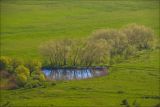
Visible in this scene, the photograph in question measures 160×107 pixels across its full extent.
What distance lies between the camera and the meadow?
2378 centimetres

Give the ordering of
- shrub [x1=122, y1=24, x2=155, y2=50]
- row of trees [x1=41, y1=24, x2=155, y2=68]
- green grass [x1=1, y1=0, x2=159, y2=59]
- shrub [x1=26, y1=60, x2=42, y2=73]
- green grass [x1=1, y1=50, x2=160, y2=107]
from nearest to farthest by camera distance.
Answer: green grass [x1=1, y1=50, x2=160, y2=107] → shrub [x1=26, y1=60, x2=42, y2=73] → row of trees [x1=41, y1=24, x2=155, y2=68] → shrub [x1=122, y1=24, x2=155, y2=50] → green grass [x1=1, y1=0, x2=159, y2=59]

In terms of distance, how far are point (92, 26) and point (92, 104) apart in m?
14.7

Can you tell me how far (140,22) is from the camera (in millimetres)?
36531

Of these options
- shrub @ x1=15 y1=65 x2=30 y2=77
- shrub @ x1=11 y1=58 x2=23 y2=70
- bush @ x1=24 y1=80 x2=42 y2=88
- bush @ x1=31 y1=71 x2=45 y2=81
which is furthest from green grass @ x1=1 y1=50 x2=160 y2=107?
shrub @ x1=11 y1=58 x2=23 y2=70

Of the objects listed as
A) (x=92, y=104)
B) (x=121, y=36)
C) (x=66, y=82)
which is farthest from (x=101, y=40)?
(x=92, y=104)

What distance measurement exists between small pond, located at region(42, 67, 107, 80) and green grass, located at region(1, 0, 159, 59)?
124 inches

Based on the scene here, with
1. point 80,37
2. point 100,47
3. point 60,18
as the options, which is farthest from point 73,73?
point 60,18

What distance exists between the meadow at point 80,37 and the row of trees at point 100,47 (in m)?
1.00

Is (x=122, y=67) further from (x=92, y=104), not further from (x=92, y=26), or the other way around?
(x=92, y=26)

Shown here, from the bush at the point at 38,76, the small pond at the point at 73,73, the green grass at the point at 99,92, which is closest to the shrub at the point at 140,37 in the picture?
the small pond at the point at 73,73

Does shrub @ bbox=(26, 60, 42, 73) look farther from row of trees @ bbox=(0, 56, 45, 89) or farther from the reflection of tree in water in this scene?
the reflection of tree in water

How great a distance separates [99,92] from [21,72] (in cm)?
449

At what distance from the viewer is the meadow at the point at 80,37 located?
23781mm

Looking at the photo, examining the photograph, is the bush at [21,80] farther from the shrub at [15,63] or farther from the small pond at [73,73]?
the small pond at [73,73]
